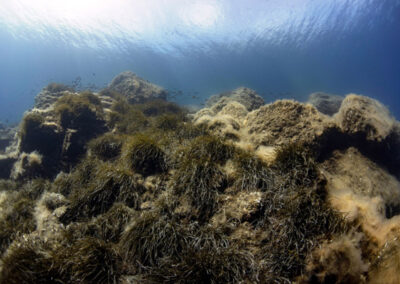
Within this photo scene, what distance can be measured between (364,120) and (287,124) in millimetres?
2778

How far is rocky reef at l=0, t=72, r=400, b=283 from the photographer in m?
3.10

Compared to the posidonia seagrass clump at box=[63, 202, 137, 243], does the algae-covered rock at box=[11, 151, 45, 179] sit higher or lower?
lower

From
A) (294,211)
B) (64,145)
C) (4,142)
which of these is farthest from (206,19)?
(294,211)

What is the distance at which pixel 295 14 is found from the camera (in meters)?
43.8

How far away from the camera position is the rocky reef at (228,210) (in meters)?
3.10

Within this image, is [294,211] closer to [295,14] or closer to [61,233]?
[61,233]

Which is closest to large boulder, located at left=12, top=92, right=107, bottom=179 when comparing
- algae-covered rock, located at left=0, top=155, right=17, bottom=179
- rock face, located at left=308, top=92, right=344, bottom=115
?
algae-covered rock, located at left=0, top=155, right=17, bottom=179

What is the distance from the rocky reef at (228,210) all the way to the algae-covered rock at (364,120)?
0.04m

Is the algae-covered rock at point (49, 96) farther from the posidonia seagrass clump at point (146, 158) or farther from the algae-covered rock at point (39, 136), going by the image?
the posidonia seagrass clump at point (146, 158)

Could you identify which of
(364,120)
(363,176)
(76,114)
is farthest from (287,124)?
(76,114)

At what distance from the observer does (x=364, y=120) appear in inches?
277

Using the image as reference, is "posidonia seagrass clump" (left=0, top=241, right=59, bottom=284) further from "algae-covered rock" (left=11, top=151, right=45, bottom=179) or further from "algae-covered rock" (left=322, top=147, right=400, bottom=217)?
"algae-covered rock" (left=11, top=151, right=45, bottom=179)

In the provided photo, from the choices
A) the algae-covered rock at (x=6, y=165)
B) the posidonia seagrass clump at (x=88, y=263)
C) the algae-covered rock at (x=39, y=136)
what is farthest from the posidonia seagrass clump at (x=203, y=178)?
the algae-covered rock at (x=6, y=165)

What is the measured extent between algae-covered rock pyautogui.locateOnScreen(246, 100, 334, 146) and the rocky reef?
5 cm
